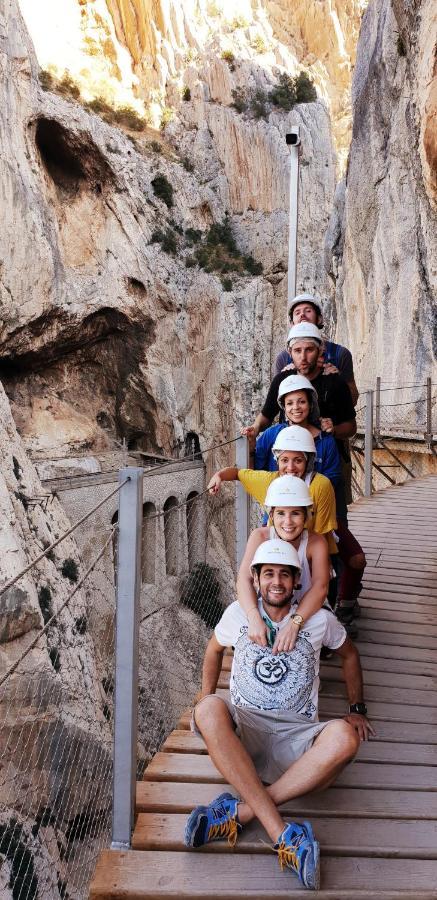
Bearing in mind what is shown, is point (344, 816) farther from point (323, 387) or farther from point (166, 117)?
point (166, 117)

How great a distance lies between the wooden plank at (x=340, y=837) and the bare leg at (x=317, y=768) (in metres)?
0.09

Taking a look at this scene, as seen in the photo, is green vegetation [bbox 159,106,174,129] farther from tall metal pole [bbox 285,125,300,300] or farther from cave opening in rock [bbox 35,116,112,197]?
tall metal pole [bbox 285,125,300,300]

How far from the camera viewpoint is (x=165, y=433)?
86.6 ft

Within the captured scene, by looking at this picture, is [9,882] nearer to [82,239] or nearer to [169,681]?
[169,681]

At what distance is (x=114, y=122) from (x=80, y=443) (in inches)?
576

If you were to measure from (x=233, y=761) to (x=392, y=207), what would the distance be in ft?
41.8

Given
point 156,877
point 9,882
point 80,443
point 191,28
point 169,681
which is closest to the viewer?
point 156,877

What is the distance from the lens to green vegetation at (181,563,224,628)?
18422 mm

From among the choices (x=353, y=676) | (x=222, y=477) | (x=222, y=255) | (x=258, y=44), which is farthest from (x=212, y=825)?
(x=258, y=44)

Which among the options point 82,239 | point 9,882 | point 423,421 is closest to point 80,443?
point 82,239

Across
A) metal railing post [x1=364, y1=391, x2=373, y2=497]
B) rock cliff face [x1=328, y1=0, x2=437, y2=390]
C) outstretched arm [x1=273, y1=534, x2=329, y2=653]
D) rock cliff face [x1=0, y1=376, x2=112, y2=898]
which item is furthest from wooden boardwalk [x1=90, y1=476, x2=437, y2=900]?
rock cliff face [x1=328, y1=0, x2=437, y2=390]

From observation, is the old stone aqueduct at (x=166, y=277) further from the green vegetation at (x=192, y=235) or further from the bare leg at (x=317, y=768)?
the bare leg at (x=317, y=768)

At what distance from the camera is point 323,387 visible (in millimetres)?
3523

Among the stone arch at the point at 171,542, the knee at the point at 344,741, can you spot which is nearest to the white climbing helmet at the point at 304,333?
the knee at the point at 344,741
